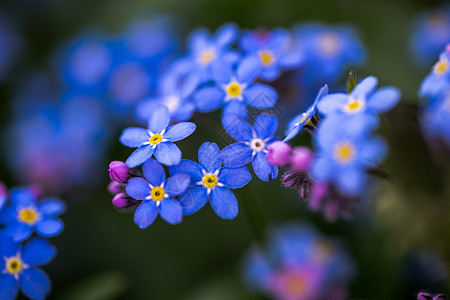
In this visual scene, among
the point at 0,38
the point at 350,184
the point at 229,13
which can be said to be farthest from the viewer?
the point at 0,38

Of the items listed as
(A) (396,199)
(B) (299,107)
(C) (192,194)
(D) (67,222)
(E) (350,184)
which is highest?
(E) (350,184)

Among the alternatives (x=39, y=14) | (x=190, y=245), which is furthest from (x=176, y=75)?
(x=39, y=14)

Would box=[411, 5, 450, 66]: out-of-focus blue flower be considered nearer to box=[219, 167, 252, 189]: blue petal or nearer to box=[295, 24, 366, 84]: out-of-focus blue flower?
box=[295, 24, 366, 84]: out-of-focus blue flower

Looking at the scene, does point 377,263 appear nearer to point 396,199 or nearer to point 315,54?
point 396,199

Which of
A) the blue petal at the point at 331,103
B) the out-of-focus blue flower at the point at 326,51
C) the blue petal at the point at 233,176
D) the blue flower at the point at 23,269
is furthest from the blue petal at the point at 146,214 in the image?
the out-of-focus blue flower at the point at 326,51

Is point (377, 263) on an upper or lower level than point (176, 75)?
lower

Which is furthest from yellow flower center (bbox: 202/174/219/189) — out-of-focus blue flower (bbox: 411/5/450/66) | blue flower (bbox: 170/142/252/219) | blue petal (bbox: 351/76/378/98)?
out-of-focus blue flower (bbox: 411/5/450/66)
